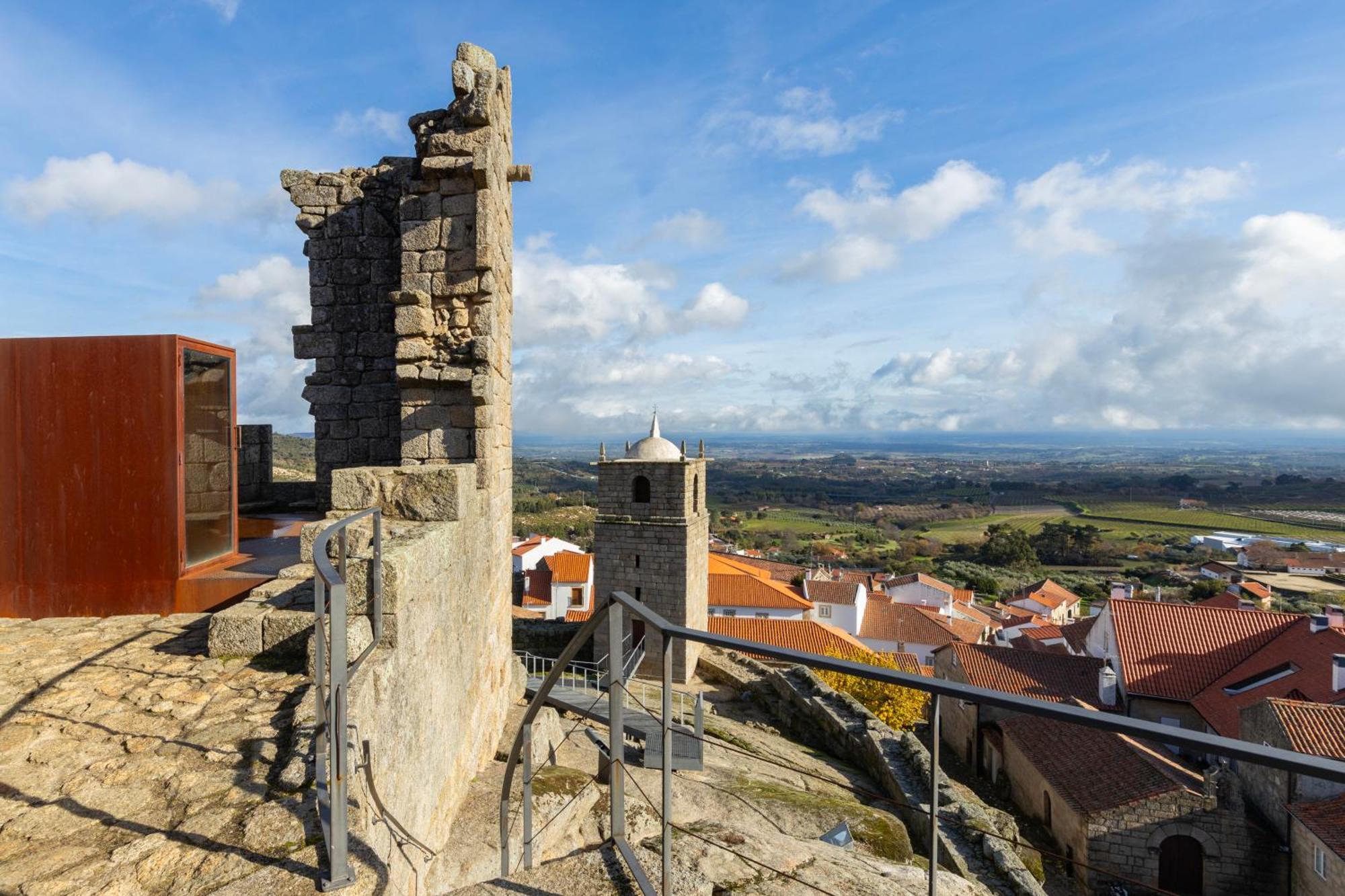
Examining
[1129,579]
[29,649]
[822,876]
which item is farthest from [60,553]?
[1129,579]

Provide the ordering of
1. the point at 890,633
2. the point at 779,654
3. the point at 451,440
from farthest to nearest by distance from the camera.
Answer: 1. the point at 890,633
2. the point at 451,440
3. the point at 779,654

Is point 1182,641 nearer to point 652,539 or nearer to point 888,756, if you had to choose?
point 888,756

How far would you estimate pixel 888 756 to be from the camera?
11.8 meters

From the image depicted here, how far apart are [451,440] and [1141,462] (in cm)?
23052

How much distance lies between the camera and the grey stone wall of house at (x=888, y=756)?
9484 mm

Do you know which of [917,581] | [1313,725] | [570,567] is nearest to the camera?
[1313,725]

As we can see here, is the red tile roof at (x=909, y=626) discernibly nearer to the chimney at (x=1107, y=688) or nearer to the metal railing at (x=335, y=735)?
the chimney at (x=1107, y=688)

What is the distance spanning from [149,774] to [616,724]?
1.94 metres

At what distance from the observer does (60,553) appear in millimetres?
4621

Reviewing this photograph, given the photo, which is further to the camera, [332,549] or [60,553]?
[60,553]

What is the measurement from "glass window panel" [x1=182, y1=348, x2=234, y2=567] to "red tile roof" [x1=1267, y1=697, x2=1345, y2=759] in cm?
1454

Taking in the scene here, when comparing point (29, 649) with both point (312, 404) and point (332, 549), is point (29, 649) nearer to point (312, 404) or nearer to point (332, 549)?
point (332, 549)

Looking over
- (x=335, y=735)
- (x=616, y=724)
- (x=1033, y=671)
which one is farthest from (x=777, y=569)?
(x=335, y=735)

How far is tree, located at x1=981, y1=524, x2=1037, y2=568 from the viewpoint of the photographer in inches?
2507
